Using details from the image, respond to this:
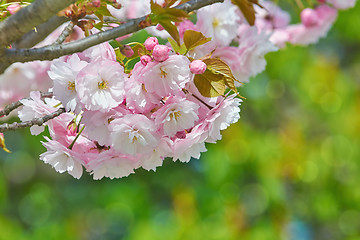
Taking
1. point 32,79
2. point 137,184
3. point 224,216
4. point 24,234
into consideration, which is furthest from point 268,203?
point 32,79

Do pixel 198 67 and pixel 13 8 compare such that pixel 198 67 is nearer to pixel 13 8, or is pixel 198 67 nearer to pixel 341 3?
pixel 13 8

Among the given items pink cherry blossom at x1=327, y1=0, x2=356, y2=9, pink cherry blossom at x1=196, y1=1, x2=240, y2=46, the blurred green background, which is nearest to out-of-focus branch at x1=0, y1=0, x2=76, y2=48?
pink cherry blossom at x1=196, y1=1, x2=240, y2=46

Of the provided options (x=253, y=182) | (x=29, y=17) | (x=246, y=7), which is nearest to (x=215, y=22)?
(x=246, y=7)

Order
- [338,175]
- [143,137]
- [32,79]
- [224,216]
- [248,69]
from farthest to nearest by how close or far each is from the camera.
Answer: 1. [338,175]
2. [224,216]
3. [32,79]
4. [248,69]
5. [143,137]

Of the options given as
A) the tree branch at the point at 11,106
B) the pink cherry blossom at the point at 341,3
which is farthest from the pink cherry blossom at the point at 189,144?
the pink cherry blossom at the point at 341,3

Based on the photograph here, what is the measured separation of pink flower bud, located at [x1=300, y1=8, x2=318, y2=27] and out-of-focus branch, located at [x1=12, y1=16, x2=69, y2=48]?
85 centimetres

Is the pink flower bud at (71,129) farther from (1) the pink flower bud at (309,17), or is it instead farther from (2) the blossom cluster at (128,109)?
(1) the pink flower bud at (309,17)

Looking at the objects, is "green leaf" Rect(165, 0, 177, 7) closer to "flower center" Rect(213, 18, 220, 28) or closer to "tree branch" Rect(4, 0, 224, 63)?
"tree branch" Rect(4, 0, 224, 63)

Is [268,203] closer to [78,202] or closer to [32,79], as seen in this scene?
[78,202]

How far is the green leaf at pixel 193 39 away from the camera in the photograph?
0.77 m

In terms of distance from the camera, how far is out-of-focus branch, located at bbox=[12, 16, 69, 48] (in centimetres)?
91

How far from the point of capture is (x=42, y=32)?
926 millimetres

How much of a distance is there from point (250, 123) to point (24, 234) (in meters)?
2.22

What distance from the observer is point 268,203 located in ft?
15.2
